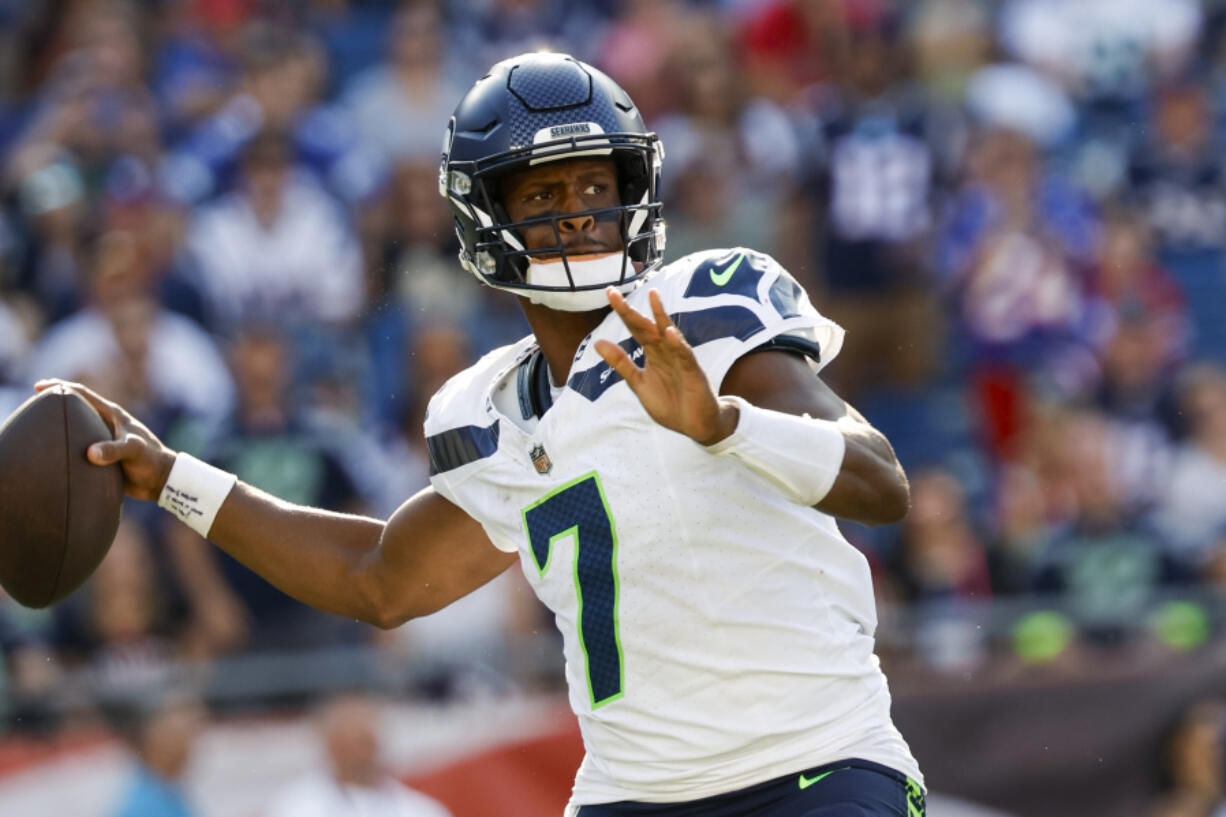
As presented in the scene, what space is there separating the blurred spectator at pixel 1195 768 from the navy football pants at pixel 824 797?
11.4 feet

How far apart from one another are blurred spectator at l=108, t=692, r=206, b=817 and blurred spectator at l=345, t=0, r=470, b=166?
3.09 meters

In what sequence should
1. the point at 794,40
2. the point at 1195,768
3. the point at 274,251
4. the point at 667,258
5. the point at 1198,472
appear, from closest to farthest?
the point at 1195,768 < the point at 274,251 < the point at 667,258 < the point at 1198,472 < the point at 794,40

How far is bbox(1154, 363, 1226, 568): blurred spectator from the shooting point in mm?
7316

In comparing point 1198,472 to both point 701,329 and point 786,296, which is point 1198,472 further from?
point 701,329

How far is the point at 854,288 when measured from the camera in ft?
25.8

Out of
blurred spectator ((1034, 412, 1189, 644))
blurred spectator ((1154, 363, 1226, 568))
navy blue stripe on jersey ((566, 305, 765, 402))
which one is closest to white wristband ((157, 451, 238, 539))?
navy blue stripe on jersey ((566, 305, 765, 402))

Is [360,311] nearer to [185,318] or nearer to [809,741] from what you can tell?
[185,318]

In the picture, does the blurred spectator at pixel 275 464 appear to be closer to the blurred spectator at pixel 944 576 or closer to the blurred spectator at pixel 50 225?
the blurred spectator at pixel 50 225

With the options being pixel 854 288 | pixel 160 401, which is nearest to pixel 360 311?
pixel 160 401

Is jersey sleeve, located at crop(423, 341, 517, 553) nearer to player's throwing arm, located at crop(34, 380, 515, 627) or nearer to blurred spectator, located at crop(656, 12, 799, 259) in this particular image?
player's throwing arm, located at crop(34, 380, 515, 627)

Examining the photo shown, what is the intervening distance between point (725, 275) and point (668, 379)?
1.56 ft

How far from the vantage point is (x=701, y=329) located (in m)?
3.05

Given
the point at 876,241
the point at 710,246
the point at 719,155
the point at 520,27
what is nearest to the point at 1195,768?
the point at 876,241

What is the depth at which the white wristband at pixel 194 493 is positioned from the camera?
12.0ft
